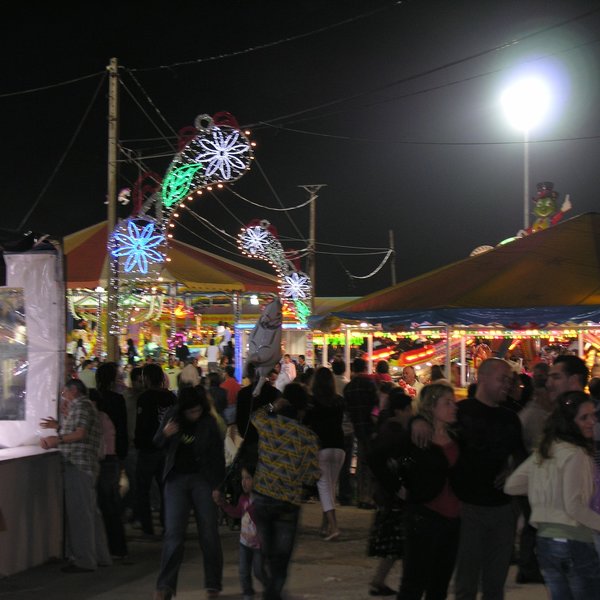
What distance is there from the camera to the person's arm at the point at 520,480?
494cm

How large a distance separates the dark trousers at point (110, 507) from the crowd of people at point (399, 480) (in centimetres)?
1

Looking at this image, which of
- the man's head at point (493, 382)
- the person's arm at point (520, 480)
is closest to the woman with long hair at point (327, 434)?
the man's head at point (493, 382)

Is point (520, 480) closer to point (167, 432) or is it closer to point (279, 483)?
point (279, 483)

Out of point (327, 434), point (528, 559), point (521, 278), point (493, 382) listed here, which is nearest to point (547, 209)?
point (521, 278)

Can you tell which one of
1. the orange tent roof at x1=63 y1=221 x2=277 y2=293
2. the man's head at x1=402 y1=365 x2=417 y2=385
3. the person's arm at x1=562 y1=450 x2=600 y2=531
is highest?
the orange tent roof at x1=63 y1=221 x2=277 y2=293

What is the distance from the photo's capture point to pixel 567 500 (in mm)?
4676

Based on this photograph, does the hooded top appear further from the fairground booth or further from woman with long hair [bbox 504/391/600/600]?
the fairground booth

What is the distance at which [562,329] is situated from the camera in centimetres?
1681

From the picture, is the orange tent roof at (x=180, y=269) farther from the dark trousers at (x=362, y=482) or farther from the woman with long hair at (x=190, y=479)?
the woman with long hair at (x=190, y=479)

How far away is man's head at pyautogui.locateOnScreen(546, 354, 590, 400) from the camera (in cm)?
664

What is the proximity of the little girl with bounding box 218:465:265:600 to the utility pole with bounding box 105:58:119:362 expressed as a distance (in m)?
10.6

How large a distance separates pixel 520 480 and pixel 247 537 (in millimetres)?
2478

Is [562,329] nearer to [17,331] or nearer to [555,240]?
[555,240]

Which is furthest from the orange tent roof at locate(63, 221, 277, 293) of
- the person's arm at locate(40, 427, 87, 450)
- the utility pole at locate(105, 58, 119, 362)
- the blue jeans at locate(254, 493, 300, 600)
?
the blue jeans at locate(254, 493, 300, 600)
